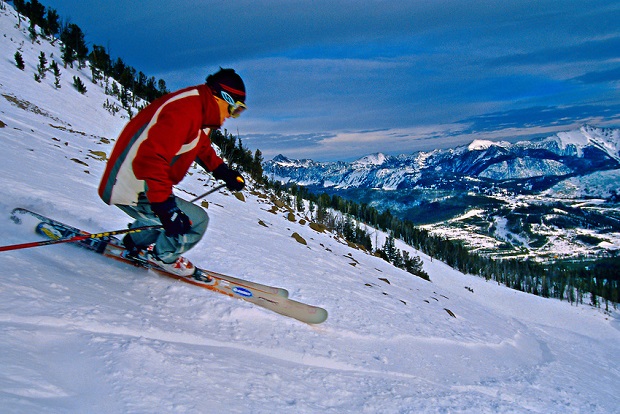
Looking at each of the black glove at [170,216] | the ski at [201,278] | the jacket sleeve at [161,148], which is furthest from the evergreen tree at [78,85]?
the black glove at [170,216]

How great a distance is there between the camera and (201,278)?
585 cm

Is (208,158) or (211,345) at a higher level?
(208,158)

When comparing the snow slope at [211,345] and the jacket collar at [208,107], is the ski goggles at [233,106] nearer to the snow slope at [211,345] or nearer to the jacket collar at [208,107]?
the jacket collar at [208,107]

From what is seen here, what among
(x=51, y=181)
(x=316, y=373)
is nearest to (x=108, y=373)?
(x=316, y=373)

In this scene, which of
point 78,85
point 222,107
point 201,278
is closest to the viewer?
point 222,107

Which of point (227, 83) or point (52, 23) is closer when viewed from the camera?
point (227, 83)

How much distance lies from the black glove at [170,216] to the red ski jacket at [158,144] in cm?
11

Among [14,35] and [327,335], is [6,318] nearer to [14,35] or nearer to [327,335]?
[327,335]

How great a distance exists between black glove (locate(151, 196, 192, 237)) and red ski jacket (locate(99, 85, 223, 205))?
11 cm

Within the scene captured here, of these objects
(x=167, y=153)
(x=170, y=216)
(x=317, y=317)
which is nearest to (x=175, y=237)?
(x=170, y=216)

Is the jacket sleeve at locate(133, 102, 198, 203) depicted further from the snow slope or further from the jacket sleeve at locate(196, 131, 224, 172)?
the snow slope

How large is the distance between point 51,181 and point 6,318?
23.2 feet

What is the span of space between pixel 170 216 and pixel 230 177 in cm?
157

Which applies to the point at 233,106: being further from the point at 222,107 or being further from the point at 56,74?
the point at 56,74
